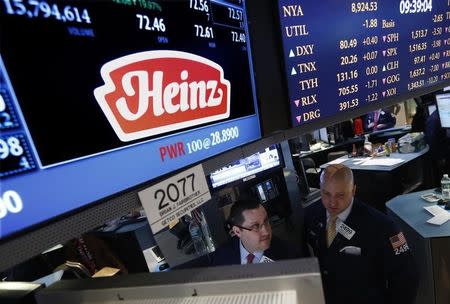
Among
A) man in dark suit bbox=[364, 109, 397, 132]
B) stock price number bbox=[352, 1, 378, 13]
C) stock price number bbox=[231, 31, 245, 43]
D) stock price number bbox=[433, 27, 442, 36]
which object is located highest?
stock price number bbox=[352, 1, 378, 13]

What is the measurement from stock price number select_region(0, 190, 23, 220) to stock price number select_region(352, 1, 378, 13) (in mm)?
1468

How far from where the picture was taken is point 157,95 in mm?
776

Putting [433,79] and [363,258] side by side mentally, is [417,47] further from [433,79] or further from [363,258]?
[363,258]

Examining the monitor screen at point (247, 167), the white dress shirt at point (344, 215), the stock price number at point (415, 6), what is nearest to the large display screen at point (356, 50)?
the stock price number at point (415, 6)

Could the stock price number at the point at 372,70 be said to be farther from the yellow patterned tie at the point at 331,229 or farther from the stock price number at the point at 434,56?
the yellow patterned tie at the point at 331,229

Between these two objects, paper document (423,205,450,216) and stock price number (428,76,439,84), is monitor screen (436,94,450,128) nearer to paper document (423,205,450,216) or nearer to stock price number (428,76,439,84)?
paper document (423,205,450,216)

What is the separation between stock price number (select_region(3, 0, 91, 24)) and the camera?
0.52m

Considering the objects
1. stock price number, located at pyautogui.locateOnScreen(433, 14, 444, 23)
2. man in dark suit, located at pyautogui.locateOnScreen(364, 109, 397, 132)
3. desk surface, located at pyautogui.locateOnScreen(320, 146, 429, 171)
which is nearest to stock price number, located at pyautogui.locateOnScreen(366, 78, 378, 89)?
stock price number, located at pyautogui.locateOnScreen(433, 14, 444, 23)

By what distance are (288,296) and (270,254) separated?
67.8 inches

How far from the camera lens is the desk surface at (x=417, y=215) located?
259 cm

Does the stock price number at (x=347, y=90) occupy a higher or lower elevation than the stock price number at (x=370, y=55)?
lower

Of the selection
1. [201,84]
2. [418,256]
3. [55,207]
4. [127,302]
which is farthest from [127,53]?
[418,256]

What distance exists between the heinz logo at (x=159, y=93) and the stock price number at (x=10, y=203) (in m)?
0.23

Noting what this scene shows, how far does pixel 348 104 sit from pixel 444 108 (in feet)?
13.4
